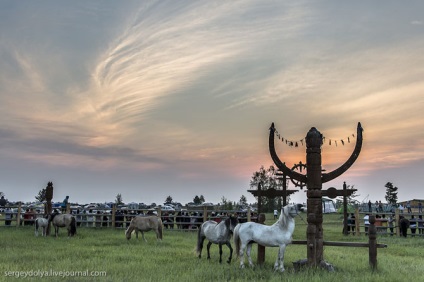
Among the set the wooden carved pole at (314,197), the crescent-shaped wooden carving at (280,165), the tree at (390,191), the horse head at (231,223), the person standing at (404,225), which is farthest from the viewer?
the tree at (390,191)

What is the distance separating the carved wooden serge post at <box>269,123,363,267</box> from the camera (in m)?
9.90

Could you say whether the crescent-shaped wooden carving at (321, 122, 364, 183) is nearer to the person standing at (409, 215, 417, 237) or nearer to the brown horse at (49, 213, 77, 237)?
the brown horse at (49, 213, 77, 237)

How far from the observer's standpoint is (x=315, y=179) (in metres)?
10.2

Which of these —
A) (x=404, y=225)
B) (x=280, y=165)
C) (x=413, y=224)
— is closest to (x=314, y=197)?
(x=280, y=165)

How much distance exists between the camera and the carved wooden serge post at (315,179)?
390 inches

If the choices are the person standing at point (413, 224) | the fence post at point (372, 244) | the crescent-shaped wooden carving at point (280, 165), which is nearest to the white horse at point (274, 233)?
the crescent-shaped wooden carving at point (280, 165)

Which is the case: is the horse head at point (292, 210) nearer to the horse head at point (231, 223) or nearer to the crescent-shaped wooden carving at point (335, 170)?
the crescent-shaped wooden carving at point (335, 170)

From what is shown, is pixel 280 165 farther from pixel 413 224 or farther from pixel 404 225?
pixel 413 224

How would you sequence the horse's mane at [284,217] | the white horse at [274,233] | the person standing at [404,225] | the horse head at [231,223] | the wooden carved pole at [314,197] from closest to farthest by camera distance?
the wooden carved pole at [314,197], the white horse at [274,233], the horse's mane at [284,217], the horse head at [231,223], the person standing at [404,225]

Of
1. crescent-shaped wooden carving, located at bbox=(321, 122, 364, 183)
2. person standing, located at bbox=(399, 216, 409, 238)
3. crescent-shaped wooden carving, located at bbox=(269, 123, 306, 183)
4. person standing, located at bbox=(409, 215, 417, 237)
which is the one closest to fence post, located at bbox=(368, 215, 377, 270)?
crescent-shaped wooden carving, located at bbox=(321, 122, 364, 183)

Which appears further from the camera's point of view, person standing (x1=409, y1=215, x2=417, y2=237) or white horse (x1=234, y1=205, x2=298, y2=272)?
person standing (x1=409, y1=215, x2=417, y2=237)

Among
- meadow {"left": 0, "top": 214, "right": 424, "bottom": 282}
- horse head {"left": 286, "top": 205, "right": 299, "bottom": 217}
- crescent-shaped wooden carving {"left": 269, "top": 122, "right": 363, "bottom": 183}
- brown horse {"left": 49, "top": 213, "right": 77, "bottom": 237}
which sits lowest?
meadow {"left": 0, "top": 214, "right": 424, "bottom": 282}

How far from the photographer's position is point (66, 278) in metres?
8.61

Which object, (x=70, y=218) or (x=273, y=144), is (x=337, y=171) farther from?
(x=70, y=218)
